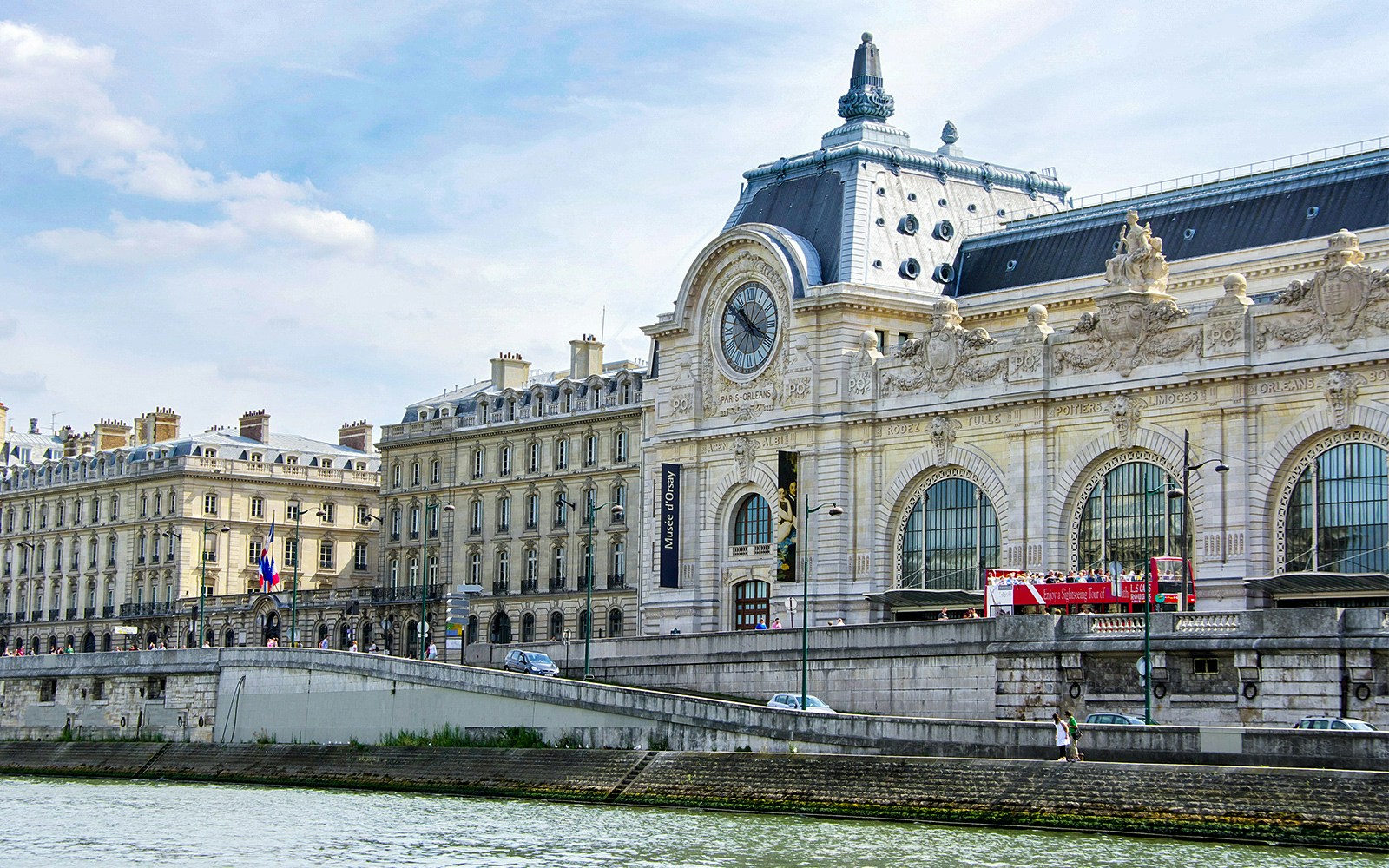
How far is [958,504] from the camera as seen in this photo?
76.4 m

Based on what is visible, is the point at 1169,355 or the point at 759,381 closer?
the point at 1169,355

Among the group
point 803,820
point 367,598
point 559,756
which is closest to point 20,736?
point 367,598

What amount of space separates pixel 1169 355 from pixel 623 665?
19773 mm

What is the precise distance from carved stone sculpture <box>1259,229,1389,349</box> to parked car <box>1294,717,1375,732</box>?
1746cm

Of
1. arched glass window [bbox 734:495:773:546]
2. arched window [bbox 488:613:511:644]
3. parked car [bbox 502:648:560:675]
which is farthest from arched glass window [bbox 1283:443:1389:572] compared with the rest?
arched window [bbox 488:613:511:644]

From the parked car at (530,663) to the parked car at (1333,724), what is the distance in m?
27.2

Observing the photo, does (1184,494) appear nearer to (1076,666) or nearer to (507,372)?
(1076,666)

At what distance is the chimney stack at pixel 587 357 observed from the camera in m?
107

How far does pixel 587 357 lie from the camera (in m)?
107

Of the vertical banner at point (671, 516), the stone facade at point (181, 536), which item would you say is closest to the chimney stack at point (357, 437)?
the stone facade at point (181, 536)

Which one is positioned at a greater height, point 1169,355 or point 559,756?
point 1169,355

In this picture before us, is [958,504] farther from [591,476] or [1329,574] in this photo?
[591,476]

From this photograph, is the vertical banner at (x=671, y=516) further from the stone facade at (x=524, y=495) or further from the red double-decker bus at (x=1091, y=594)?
the red double-decker bus at (x=1091, y=594)

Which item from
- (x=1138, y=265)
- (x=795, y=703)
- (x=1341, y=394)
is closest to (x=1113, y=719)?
(x=795, y=703)
